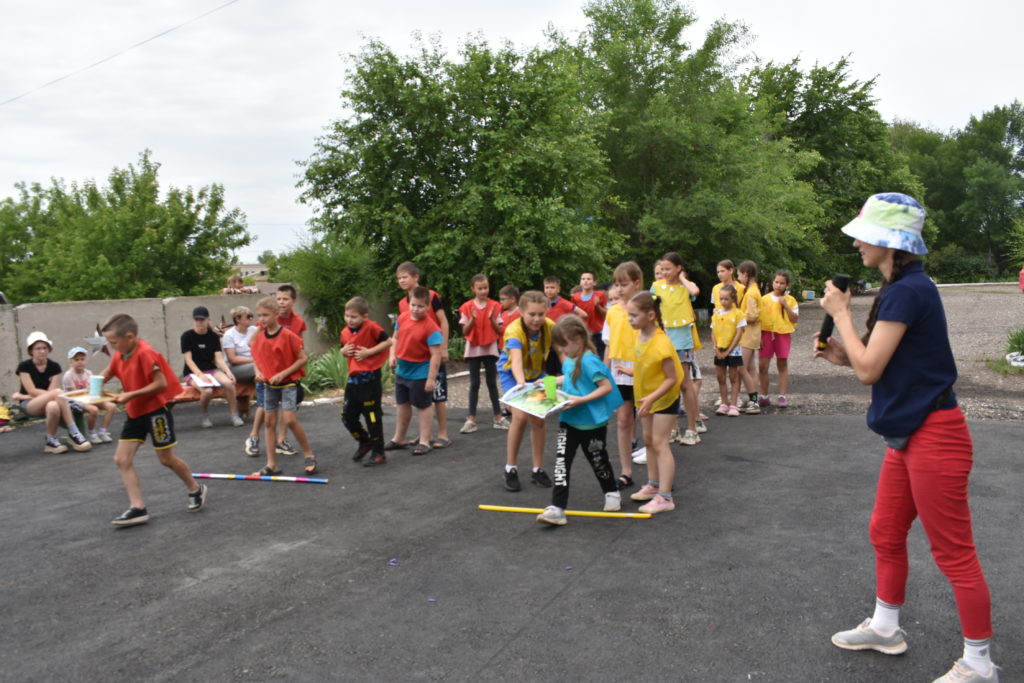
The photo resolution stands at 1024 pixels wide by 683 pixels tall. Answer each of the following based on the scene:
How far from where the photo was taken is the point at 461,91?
54.7 feet

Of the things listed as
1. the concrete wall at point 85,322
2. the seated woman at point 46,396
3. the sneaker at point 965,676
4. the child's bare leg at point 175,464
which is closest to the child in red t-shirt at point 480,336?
the child's bare leg at point 175,464

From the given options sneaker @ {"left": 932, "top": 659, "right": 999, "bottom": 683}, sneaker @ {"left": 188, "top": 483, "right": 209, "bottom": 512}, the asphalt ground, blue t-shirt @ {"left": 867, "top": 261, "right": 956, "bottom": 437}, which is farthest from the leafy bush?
sneaker @ {"left": 932, "top": 659, "right": 999, "bottom": 683}

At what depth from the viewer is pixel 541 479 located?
6.51m

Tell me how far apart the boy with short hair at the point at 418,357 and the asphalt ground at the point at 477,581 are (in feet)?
3.43

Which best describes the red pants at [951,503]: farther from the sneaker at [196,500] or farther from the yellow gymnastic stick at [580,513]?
the sneaker at [196,500]

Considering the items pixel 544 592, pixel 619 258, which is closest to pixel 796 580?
pixel 544 592

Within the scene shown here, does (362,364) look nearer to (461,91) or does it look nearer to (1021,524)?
(1021,524)

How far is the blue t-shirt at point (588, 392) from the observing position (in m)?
5.43

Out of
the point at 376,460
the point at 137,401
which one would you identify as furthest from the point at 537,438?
the point at 137,401

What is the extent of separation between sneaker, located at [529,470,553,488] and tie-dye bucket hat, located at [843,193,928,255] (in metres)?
3.81

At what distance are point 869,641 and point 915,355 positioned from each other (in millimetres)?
1328

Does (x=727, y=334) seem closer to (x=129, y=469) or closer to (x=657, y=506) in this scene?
(x=657, y=506)

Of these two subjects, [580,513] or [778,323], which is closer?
[580,513]

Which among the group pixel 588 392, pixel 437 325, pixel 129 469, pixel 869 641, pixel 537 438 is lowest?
pixel 869 641
